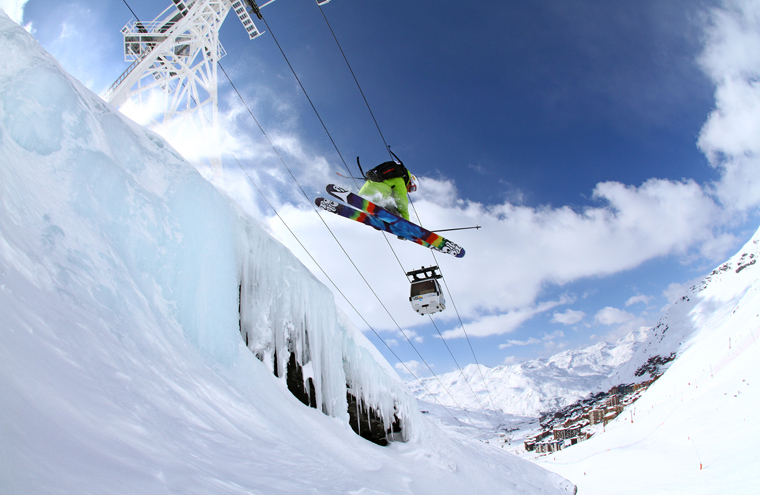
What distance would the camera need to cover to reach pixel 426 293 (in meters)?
11.2

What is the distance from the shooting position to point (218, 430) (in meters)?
3.05

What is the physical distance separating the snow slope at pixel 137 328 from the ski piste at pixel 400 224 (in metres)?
2.64

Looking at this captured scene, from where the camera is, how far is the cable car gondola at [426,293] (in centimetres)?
1121

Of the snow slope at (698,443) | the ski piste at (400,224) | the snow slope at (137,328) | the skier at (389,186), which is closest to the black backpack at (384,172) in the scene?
the skier at (389,186)

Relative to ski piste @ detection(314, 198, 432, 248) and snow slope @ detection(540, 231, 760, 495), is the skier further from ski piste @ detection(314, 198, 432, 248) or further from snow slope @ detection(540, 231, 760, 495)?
snow slope @ detection(540, 231, 760, 495)

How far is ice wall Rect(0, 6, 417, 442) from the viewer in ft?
9.89

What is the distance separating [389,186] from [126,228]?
6.33 m

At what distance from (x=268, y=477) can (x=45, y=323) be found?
1890 millimetres

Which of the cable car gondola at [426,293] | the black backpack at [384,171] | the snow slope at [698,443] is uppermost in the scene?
the black backpack at [384,171]

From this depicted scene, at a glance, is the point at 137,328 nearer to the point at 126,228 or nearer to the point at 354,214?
the point at 126,228

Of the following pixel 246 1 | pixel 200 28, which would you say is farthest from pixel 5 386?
pixel 246 1

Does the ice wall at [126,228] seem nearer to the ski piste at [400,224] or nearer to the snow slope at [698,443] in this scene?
the ski piste at [400,224]

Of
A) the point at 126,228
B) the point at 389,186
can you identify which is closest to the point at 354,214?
the point at 389,186

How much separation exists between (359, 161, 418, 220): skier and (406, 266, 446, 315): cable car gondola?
2673 mm
